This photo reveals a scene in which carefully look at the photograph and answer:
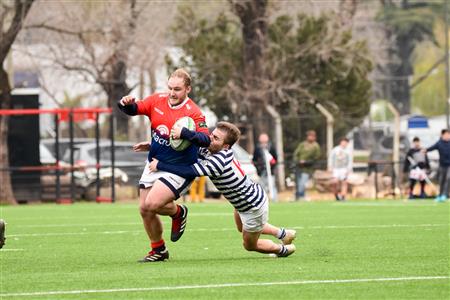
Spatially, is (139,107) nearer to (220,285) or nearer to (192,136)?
(192,136)

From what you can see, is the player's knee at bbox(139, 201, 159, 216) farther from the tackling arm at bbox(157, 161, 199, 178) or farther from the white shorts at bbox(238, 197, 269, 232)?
the white shorts at bbox(238, 197, 269, 232)

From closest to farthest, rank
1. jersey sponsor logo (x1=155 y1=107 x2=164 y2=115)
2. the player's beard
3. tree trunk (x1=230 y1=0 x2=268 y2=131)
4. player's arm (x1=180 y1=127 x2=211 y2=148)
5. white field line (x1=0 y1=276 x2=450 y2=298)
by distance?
white field line (x1=0 y1=276 x2=450 y2=298) < player's arm (x1=180 y1=127 x2=211 y2=148) < the player's beard < jersey sponsor logo (x1=155 y1=107 x2=164 y2=115) < tree trunk (x1=230 y1=0 x2=268 y2=131)

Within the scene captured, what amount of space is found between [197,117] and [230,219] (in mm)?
9647

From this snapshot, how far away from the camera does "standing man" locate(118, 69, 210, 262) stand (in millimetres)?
13164

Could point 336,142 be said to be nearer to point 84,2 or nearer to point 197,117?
point 84,2

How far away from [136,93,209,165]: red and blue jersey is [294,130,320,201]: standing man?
74.5 feet

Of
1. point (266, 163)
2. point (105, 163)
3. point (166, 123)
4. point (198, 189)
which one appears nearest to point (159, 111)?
point (166, 123)

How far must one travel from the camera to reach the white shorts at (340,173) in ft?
116

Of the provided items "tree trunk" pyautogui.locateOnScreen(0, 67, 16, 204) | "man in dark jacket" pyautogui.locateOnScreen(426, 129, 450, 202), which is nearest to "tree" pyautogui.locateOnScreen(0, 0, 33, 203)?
"tree trunk" pyautogui.locateOnScreen(0, 67, 16, 204)

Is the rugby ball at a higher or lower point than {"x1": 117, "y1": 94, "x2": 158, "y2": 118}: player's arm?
lower

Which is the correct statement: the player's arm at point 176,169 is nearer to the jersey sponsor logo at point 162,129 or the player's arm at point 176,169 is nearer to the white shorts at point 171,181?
the white shorts at point 171,181

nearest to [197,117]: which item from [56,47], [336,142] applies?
[336,142]

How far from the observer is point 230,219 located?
74.7ft

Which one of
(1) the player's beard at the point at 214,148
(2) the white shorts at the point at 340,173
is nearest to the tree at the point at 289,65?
(2) the white shorts at the point at 340,173
